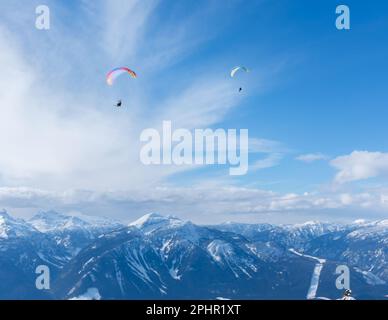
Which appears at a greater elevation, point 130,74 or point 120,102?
point 130,74

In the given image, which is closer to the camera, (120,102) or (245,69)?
(120,102)
